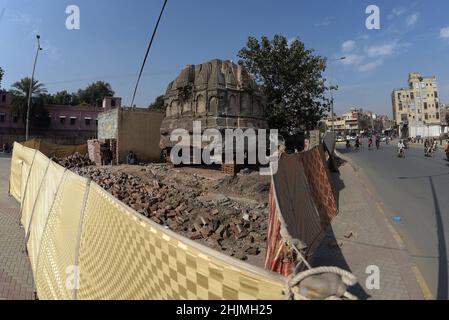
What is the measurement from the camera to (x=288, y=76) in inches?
1096

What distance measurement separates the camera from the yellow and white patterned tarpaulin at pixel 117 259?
1942 millimetres

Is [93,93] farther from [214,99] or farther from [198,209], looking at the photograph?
[198,209]

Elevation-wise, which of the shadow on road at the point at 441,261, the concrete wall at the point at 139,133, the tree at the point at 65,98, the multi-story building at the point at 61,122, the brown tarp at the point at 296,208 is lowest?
the shadow on road at the point at 441,261

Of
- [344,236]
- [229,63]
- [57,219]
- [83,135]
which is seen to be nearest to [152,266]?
[57,219]

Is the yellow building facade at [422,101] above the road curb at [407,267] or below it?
above

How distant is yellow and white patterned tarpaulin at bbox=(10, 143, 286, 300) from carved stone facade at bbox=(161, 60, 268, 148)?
33.7 feet

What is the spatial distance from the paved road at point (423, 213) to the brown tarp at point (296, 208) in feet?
5.73

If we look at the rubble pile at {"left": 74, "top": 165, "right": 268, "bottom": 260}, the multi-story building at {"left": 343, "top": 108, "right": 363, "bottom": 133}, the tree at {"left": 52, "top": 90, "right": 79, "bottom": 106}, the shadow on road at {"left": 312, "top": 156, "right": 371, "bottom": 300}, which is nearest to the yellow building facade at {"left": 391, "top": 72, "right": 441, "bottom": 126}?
the multi-story building at {"left": 343, "top": 108, "right": 363, "bottom": 133}

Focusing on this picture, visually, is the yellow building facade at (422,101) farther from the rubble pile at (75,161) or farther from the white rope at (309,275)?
the white rope at (309,275)

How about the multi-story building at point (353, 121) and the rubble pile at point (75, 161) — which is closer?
the rubble pile at point (75, 161)

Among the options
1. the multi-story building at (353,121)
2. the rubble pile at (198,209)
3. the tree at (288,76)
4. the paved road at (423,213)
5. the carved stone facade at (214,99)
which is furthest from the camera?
the multi-story building at (353,121)

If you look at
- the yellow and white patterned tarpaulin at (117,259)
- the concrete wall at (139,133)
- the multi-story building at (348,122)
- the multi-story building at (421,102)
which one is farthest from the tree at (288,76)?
the multi-story building at (348,122)

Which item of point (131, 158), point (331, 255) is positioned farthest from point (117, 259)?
point (131, 158)

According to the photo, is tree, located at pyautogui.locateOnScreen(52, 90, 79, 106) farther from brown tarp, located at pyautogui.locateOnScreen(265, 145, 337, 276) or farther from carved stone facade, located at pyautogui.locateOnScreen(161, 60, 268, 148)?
brown tarp, located at pyautogui.locateOnScreen(265, 145, 337, 276)
